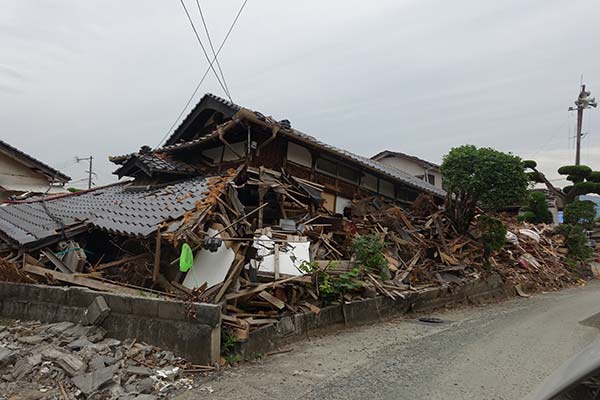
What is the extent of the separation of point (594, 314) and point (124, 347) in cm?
1094

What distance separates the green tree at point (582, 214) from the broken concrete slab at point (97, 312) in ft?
71.8

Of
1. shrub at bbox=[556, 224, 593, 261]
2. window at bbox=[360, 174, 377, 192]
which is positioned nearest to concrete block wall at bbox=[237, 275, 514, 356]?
window at bbox=[360, 174, 377, 192]

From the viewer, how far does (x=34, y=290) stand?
6.89 metres

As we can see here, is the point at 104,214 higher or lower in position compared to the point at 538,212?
lower

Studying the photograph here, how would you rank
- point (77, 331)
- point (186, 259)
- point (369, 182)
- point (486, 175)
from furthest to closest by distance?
point (369, 182) < point (486, 175) < point (186, 259) < point (77, 331)

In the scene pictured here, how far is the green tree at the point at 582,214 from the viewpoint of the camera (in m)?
19.6

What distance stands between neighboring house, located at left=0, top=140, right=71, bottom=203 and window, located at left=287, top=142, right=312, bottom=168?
11.8 metres

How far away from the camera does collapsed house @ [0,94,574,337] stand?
23.3ft

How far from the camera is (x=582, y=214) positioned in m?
19.6

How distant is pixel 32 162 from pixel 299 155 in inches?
→ 501

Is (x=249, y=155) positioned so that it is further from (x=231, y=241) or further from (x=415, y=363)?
(x=415, y=363)

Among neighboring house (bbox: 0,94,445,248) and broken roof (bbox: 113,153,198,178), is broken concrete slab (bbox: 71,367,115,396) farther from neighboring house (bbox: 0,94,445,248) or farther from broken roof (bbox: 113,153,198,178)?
broken roof (bbox: 113,153,198,178)

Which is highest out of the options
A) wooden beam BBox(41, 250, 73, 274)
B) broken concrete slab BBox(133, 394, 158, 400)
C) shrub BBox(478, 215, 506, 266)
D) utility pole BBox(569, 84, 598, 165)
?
utility pole BBox(569, 84, 598, 165)

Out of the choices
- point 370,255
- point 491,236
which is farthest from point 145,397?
point 491,236
